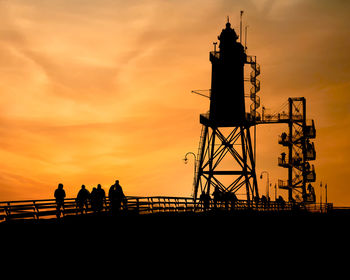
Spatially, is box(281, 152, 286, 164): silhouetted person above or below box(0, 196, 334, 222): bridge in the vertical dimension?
above

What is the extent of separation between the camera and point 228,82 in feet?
188

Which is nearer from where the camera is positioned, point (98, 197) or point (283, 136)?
point (98, 197)

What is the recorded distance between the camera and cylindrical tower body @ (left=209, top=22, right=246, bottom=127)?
56250 mm

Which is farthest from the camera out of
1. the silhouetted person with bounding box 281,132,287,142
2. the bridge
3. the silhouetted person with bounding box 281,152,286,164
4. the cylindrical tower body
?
the silhouetted person with bounding box 281,152,286,164

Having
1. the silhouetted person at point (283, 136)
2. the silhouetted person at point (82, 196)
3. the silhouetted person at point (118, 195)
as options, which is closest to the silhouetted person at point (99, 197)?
the silhouetted person at point (82, 196)

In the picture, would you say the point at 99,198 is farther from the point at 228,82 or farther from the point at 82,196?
the point at 228,82

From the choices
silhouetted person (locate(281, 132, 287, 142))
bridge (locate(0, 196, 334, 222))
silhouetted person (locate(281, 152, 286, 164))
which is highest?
silhouetted person (locate(281, 132, 287, 142))

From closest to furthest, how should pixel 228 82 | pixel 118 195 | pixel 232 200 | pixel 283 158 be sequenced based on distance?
pixel 118 195, pixel 232 200, pixel 228 82, pixel 283 158

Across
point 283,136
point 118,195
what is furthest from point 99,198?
point 283,136

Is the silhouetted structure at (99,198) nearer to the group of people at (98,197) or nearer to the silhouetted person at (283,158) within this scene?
the group of people at (98,197)

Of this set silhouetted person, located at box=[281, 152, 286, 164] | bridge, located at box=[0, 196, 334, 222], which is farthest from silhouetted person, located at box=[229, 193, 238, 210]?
silhouetted person, located at box=[281, 152, 286, 164]

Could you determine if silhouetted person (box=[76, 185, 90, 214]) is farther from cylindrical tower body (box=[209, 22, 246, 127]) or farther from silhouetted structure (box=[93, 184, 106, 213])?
cylindrical tower body (box=[209, 22, 246, 127])

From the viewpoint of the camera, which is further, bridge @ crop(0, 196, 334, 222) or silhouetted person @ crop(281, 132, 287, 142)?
silhouetted person @ crop(281, 132, 287, 142)

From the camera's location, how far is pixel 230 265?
27156mm
